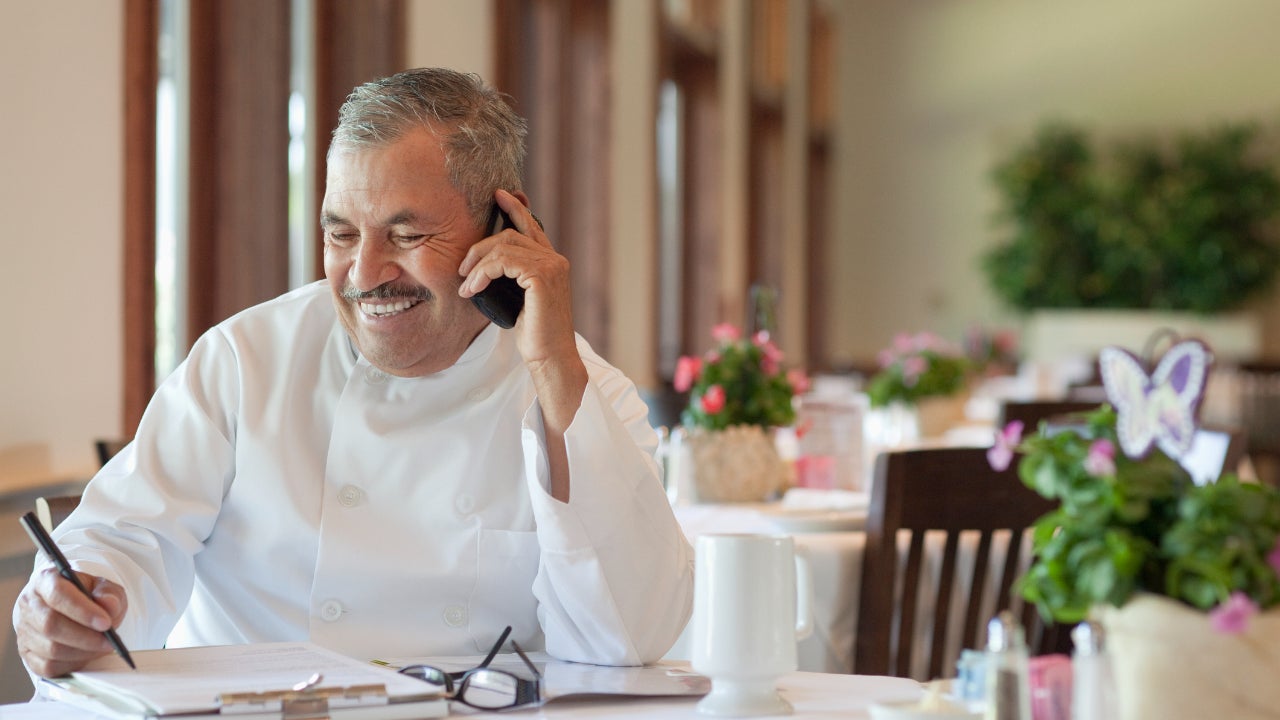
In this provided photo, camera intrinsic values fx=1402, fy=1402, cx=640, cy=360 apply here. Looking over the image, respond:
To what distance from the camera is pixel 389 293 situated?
1575 millimetres

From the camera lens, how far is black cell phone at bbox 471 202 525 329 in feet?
5.05

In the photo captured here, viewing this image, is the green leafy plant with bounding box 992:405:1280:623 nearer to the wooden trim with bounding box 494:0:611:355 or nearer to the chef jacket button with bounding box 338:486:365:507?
the chef jacket button with bounding box 338:486:365:507

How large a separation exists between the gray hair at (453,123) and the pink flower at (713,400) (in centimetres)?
109

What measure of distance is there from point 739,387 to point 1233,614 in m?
1.95

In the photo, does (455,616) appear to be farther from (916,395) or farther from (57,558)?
(916,395)

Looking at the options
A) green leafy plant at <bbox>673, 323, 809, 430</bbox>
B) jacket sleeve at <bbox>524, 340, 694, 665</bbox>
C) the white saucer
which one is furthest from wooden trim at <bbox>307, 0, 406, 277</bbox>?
jacket sleeve at <bbox>524, 340, 694, 665</bbox>

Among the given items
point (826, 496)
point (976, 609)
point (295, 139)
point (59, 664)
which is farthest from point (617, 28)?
point (59, 664)

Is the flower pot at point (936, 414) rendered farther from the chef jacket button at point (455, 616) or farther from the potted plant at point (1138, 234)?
the potted plant at point (1138, 234)

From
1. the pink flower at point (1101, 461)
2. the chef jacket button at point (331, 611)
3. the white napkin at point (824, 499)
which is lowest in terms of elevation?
the white napkin at point (824, 499)

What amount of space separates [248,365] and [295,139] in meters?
3.06

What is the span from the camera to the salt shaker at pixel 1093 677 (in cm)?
92

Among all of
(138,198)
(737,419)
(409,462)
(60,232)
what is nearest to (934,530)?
(409,462)

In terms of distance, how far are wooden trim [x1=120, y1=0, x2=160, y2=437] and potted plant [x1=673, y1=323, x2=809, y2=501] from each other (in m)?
1.43

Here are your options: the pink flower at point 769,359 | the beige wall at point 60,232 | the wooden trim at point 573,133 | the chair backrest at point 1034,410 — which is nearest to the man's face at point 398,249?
the pink flower at point 769,359
